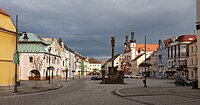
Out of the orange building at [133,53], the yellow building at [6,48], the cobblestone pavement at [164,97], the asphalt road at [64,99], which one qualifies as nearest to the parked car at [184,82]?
the cobblestone pavement at [164,97]

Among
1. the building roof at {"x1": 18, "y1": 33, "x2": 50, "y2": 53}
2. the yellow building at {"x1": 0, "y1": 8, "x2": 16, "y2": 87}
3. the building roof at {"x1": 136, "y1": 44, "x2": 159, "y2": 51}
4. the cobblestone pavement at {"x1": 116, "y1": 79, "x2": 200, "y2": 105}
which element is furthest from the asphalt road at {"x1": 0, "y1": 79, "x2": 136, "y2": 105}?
the building roof at {"x1": 136, "y1": 44, "x2": 159, "y2": 51}

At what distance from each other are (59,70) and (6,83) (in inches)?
1984

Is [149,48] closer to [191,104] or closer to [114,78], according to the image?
[114,78]

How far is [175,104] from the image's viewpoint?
55.0ft

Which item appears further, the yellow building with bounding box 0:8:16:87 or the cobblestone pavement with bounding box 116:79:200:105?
the yellow building with bounding box 0:8:16:87

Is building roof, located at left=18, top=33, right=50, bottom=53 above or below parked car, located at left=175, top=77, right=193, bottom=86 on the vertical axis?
above

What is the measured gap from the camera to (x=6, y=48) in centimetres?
3847

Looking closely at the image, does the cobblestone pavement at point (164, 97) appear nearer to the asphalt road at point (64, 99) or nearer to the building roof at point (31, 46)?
the asphalt road at point (64, 99)

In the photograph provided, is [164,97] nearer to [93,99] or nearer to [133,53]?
Answer: [93,99]

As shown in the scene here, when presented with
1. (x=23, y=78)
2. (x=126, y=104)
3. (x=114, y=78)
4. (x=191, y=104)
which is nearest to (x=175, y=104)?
(x=191, y=104)

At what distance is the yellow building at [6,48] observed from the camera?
37562 millimetres

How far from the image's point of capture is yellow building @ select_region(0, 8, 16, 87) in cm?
3756

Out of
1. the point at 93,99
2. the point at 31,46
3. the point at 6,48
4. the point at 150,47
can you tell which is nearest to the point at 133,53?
the point at 150,47

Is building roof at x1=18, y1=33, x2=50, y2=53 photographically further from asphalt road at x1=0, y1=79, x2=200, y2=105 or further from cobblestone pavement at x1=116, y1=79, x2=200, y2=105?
asphalt road at x1=0, y1=79, x2=200, y2=105
